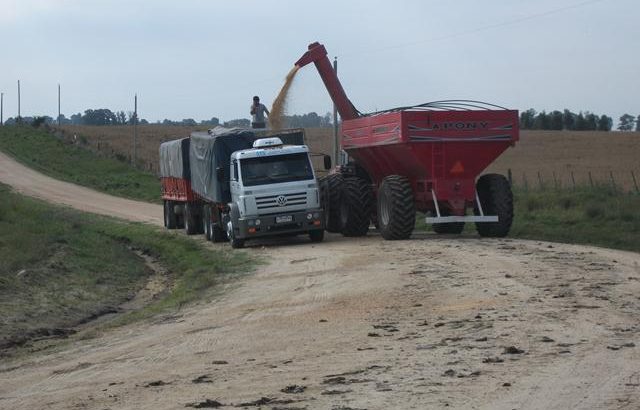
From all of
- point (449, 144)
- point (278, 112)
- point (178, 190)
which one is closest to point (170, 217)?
point (178, 190)

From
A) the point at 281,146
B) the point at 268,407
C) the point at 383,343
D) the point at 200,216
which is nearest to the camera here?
the point at 268,407

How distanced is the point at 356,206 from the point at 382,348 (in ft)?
54.0

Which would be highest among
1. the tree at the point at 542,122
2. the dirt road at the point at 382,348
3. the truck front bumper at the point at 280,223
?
the tree at the point at 542,122

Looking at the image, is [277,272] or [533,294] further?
[277,272]

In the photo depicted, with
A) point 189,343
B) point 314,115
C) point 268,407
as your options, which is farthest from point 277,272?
point 314,115

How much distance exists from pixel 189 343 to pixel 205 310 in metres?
3.46

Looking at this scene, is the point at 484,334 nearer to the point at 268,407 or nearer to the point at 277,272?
the point at 268,407

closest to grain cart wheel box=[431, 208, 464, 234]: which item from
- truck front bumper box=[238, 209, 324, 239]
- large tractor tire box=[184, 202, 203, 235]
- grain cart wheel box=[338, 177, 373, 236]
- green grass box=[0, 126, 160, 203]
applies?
grain cart wheel box=[338, 177, 373, 236]

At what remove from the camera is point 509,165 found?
65938 mm

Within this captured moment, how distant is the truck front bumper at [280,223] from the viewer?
26.4 metres

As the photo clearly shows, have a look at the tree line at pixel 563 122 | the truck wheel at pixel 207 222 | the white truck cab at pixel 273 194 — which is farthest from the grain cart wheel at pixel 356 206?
the tree line at pixel 563 122

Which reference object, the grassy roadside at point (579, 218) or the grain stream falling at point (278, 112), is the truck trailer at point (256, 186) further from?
the grassy roadside at point (579, 218)

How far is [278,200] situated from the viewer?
26562mm

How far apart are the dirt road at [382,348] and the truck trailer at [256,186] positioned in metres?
6.92
